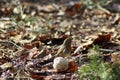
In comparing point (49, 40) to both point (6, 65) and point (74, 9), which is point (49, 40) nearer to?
point (6, 65)

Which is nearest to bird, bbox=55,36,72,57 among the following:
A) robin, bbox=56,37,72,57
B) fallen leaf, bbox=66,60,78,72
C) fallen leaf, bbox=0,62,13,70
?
robin, bbox=56,37,72,57

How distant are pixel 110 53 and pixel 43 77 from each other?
19.4 inches

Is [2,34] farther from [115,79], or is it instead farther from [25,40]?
[115,79]

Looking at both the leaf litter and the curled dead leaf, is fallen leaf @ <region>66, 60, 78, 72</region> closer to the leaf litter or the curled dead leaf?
the leaf litter

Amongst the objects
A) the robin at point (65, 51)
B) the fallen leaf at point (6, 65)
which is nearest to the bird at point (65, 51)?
the robin at point (65, 51)

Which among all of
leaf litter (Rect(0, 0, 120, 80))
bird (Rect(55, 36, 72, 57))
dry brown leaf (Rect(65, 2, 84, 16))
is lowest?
dry brown leaf (Rect(65, 2, 84, 16))

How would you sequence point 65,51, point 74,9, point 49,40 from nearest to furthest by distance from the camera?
point 65,51 < point 49,40 < point 74,9

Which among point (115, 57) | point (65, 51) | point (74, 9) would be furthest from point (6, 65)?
point (74, 9)

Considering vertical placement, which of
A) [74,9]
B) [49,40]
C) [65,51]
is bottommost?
[74,9]

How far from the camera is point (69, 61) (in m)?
2.09

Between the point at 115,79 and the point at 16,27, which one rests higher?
the point at 115,79

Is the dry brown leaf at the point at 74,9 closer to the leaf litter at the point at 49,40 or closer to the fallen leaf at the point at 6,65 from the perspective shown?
the leaf litter at the point at 49,40

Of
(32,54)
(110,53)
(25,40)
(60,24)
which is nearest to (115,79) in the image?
(110,53)

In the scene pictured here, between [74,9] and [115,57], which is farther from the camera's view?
[74,9]
